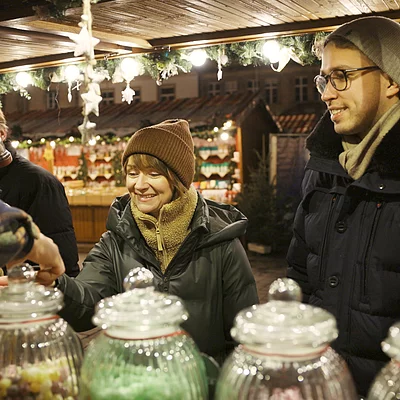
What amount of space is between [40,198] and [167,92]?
67.4 feet

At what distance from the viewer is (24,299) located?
1179 mm

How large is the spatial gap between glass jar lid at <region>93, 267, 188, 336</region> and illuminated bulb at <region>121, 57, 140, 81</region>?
3.39 metres

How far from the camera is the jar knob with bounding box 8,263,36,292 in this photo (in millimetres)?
1205

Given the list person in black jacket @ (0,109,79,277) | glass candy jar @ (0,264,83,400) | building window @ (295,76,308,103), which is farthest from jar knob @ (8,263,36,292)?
building window @ (295,76,308,103)

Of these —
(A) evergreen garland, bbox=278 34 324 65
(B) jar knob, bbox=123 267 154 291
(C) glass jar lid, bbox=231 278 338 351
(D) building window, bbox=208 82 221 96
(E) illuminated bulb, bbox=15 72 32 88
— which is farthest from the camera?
(D) building window, bbox=208 82 221 96

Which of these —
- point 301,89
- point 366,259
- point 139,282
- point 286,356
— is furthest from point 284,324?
point 301,89

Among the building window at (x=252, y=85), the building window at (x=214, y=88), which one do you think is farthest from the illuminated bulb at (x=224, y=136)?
the building window at (x=252, y=85)

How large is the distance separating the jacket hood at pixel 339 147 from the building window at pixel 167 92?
2138 cm

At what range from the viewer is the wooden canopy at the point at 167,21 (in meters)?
2.65

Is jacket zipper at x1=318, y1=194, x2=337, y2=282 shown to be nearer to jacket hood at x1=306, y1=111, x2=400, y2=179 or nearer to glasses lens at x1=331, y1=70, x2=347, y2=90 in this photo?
jacket hood at x1=306, y1=111, x2=400, y2=179

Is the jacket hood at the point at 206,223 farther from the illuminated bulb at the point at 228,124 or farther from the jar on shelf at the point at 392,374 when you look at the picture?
the illuminated bulb at the point at 228,124

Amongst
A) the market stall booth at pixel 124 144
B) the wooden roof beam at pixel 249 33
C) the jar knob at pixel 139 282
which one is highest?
the wooden roof beam at pixel 249 33

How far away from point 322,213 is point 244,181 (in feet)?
34.7

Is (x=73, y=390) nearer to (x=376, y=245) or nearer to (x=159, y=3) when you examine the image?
(x=376, y=245)
